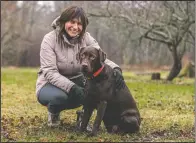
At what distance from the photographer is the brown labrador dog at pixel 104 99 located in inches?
203

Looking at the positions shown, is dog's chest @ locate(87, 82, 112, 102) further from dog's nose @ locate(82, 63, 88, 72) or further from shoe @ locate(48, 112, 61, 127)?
shoe @ locate(48, 112, 61, 127)

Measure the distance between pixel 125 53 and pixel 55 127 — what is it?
2901cm

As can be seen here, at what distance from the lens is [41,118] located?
7520mm

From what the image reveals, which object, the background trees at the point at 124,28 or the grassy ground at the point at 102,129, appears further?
the background trees at the point at 124,28

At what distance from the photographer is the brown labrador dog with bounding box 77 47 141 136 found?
5.16 meters

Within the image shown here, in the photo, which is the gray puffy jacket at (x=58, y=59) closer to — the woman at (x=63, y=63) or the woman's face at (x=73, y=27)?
the woman at (x=63, y=63)

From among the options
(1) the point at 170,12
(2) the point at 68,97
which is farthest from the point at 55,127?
(1) the point at 170,12

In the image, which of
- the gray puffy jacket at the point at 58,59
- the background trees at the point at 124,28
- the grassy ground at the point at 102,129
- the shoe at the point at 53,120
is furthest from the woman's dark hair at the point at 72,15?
the background trees at the point at 124,28

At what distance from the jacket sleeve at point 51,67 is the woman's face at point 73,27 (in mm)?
329

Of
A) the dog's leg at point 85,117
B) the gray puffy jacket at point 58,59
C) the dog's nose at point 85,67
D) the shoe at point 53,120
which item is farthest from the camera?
the shoe at point 53,120

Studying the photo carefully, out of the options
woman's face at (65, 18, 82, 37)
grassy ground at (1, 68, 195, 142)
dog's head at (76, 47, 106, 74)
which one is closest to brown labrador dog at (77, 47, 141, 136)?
dog's head at (76, 47, 106, 74)

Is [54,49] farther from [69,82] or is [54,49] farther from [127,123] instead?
[127,123]

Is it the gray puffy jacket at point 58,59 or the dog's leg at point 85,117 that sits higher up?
the gray puffy jacket at point 58,59

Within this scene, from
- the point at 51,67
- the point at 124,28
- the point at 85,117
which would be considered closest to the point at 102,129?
the point at 85,117
